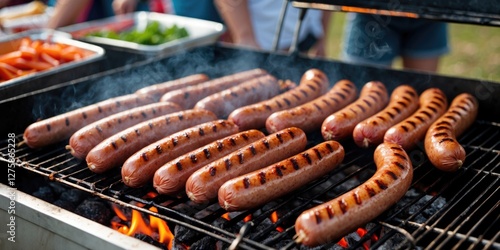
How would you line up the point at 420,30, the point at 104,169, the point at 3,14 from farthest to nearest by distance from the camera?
the point at 3,14
the point at 420,30
the point at 104,169

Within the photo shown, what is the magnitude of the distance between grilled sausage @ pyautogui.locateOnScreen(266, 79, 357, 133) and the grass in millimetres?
5562

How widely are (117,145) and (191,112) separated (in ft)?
2.23

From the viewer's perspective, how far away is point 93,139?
11.8 feet

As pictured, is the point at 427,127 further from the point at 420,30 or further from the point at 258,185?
the point at 420,30

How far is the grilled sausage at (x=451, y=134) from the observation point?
3262 mm

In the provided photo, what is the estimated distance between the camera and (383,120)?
148 inches

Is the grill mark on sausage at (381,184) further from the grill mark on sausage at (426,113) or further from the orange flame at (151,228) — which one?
the orange flame at (151,228)

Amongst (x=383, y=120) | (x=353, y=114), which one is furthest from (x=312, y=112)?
(x=383, y=120)

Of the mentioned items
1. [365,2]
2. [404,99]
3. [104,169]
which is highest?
[365,2]

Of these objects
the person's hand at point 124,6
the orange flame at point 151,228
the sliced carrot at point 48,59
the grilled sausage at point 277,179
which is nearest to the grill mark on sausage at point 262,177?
the grilled sausage at point 277,179

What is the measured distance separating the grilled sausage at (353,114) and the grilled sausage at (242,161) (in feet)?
1.14

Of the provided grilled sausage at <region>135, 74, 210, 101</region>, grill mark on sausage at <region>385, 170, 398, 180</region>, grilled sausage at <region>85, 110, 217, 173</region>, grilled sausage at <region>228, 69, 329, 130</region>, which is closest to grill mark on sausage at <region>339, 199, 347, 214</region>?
grill mark on sausage at <region>385, 170, 398, 180</region>

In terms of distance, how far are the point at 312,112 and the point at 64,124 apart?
1841 mm

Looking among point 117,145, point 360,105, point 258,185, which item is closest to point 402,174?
point 258,185
